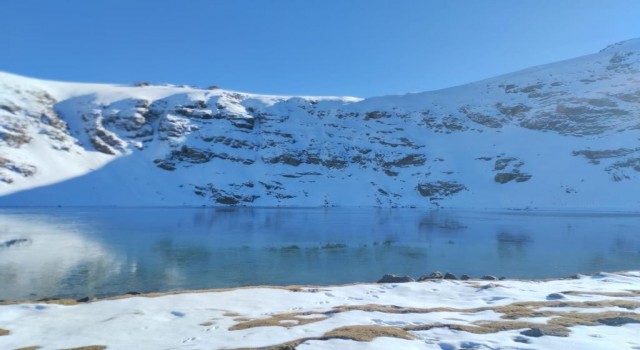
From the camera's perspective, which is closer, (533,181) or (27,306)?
(27,306)

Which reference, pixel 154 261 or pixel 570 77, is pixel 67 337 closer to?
pixel 154 261

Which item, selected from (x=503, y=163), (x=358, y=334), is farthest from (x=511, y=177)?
(x=358, y=334)

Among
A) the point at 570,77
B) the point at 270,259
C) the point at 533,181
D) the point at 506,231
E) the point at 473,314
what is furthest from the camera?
the point at 570,77

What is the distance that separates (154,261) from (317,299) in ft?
55.1

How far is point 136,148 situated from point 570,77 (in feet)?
534

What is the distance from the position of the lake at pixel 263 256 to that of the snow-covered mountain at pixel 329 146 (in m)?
63.4

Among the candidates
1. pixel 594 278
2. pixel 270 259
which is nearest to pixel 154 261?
pixel 270 259

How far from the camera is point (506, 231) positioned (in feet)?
174

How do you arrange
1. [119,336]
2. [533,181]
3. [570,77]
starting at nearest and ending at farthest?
[119,336] < [533,181] < [570,77]

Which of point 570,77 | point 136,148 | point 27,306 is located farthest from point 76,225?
point 570,77

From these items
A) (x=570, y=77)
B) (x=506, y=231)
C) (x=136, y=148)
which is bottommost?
(x=506, y=231)

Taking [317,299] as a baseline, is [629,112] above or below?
above

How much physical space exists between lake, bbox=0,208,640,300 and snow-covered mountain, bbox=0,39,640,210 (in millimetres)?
63370

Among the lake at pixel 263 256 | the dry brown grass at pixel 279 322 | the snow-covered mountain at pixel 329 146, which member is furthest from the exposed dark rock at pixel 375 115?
the dry brown grass at pixel 279 322
